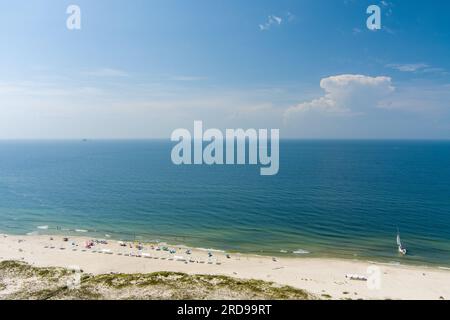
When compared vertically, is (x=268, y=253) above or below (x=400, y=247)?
below

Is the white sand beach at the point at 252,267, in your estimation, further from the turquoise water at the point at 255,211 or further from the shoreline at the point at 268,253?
the turquoise water at the point at 255,211

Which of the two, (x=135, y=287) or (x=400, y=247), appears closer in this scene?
(x=135, y=287)

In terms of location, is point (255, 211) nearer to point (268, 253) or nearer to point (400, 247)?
point (268, 253)

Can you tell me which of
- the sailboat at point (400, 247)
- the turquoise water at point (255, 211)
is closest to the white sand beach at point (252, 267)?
the turquoise water at point (255, 211)

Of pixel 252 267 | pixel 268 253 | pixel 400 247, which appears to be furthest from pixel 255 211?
pixel 400 247

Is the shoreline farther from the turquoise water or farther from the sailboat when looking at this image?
the sailboat

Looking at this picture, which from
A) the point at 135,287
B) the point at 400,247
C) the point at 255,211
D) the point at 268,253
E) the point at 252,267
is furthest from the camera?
the point at 255,211
